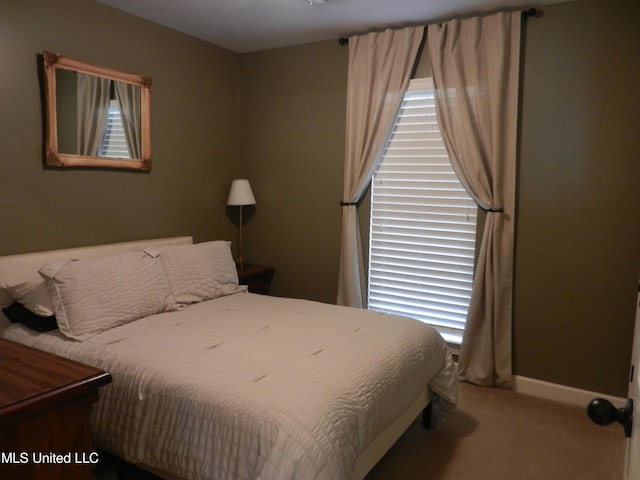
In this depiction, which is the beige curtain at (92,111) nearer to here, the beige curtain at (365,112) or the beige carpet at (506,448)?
the beige curtain at (365,112)

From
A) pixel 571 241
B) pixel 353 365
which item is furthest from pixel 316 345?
pixel 571 241

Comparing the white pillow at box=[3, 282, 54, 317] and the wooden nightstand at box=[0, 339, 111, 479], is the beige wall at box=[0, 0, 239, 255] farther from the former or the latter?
the wooden nightstand at box=[0, 339, 111, 479]

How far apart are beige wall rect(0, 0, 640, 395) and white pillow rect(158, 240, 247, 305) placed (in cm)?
52

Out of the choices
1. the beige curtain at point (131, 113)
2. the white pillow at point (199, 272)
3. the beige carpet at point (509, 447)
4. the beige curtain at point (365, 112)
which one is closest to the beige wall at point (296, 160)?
the beige curtain at point (365, 112)

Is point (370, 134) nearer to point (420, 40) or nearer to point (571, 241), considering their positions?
point (420, 40)

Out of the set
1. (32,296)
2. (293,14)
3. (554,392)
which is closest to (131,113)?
(293,14)

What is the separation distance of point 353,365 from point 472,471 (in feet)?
3.06

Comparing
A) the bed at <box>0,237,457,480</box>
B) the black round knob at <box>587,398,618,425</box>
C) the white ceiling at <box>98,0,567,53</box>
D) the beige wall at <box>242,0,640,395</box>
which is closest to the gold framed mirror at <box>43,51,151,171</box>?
the white ceiling at <box>98,0,567,53</box>

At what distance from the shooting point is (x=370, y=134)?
3.49 meters

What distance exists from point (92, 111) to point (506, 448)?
3.26 meters

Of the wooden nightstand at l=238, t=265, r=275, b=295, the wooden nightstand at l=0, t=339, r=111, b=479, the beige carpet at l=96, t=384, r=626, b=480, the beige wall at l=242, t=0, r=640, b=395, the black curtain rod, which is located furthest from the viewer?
the wooden nightstand at l=238, t=265, r=275, b=295

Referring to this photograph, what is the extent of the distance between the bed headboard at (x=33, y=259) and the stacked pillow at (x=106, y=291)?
0.32 ft

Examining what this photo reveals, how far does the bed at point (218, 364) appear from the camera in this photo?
5.22 ft

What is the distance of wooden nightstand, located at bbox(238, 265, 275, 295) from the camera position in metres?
3.72
